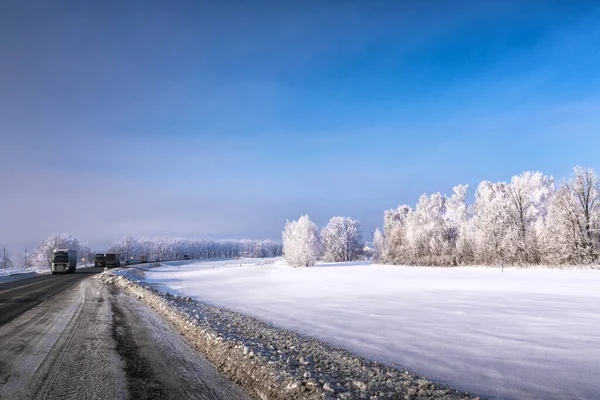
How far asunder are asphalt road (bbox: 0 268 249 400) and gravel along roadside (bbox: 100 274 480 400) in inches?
14.9

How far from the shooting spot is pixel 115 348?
8.98 m

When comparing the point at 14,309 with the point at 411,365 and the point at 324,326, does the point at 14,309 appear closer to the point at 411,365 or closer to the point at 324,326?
the point at 324,326

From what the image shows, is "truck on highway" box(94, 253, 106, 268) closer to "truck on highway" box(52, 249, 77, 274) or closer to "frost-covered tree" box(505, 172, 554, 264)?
"truck on highway" box(52, 249, 77, 274)

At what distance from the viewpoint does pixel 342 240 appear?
4124 inches

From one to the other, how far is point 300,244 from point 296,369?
70994 millimetres

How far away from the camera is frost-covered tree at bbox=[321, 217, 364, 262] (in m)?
104

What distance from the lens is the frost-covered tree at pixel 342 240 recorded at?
104500 millimetres

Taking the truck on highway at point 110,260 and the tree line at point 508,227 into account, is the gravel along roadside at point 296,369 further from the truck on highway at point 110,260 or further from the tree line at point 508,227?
the truck on highway at point 110,260

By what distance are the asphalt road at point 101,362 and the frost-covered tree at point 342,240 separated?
3608 inches

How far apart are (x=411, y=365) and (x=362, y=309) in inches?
355

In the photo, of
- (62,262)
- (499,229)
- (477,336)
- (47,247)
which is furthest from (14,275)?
(47,247)

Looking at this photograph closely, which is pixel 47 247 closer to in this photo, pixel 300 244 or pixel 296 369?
pixel 300 244

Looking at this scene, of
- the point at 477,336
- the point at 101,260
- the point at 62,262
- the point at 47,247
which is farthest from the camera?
the point at 47,247

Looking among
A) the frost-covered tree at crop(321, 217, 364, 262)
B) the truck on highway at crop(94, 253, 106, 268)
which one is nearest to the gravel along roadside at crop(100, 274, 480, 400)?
the truck on highway at crop(94, 253, 106, 268)
